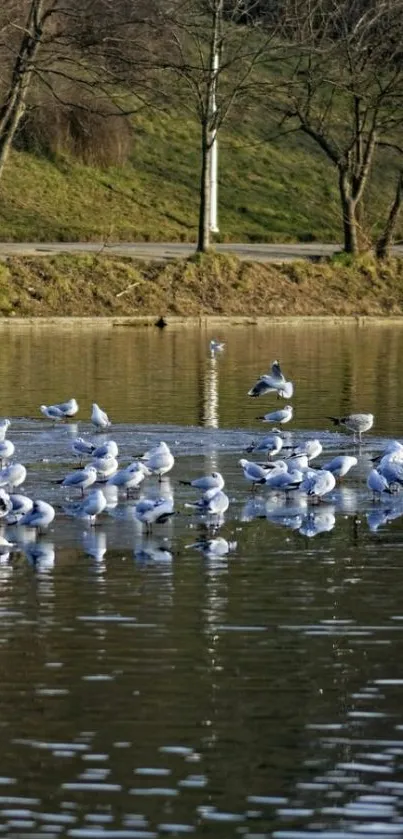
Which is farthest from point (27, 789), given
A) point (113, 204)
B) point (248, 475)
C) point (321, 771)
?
point (113, 204)

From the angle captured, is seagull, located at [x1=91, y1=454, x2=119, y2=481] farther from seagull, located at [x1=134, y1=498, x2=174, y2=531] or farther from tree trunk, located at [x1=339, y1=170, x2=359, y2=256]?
tree trunk, located at [x1=339, y1=170, x2=359, y2=256]

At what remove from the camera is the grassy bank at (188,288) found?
42.4 meters

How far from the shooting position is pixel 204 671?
1062cm

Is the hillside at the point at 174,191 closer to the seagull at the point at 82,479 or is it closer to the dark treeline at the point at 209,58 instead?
the dark treeline at the point at 209,58

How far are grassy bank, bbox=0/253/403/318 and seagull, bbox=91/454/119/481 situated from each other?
24133 millimetres

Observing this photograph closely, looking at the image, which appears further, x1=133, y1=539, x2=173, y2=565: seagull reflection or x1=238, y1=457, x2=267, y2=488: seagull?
x1=238, y1=457, x2=267, y2=488: seagull

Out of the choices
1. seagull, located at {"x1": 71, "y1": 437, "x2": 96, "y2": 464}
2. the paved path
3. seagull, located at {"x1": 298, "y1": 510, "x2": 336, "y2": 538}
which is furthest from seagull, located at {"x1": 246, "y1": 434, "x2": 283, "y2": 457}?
the paved path

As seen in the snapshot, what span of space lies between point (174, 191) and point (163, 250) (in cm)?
1497

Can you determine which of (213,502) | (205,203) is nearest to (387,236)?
(205,203)

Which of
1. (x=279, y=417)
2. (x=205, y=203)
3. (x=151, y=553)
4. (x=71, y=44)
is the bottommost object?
(x=151, y=553)

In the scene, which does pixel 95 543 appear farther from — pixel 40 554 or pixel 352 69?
pixel 352 69

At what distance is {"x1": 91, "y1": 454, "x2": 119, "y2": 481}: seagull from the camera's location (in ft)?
57.6

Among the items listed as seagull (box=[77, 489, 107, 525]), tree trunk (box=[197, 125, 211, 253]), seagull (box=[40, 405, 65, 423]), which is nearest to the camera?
seagull (box=[77, 489, 107, 525])

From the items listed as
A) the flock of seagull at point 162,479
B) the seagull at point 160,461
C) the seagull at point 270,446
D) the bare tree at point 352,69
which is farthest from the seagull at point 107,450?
the bare tree at point 352,69
